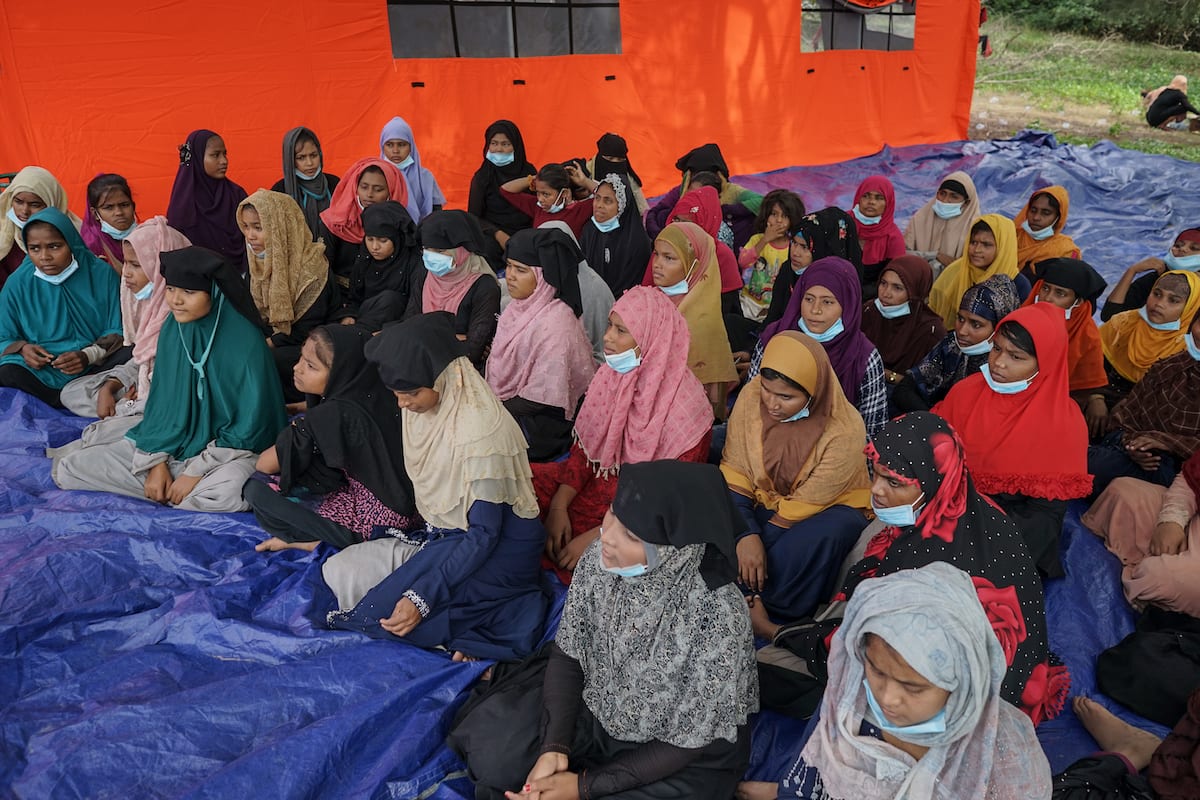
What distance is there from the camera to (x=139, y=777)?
7.30ft

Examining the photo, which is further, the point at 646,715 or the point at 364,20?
the point at 364,20

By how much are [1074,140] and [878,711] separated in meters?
11.0

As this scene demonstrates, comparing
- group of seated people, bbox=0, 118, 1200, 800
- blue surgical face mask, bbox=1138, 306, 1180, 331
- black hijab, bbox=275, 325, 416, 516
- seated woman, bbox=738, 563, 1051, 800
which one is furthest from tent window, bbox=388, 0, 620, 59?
seated woman, bbox=738, 563, 1051, 800

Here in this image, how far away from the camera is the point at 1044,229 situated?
17.4 feet

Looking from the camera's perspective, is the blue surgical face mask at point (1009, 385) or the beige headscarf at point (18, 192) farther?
the beige headscarf at point (18, 192)

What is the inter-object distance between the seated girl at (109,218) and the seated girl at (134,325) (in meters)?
0.51

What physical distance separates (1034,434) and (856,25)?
293 inches

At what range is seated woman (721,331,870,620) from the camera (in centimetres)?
284

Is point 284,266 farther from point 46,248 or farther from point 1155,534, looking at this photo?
point 1155,534

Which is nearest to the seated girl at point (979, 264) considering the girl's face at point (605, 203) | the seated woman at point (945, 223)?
the seated woman at point (945, 223)

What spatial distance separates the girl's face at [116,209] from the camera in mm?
4645

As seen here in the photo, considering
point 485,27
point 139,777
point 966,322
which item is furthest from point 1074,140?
point 139,777

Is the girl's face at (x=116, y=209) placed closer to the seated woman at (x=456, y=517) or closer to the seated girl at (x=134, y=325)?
the seated girl at (x=134, y=325)

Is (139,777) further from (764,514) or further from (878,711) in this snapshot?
(764,514)
